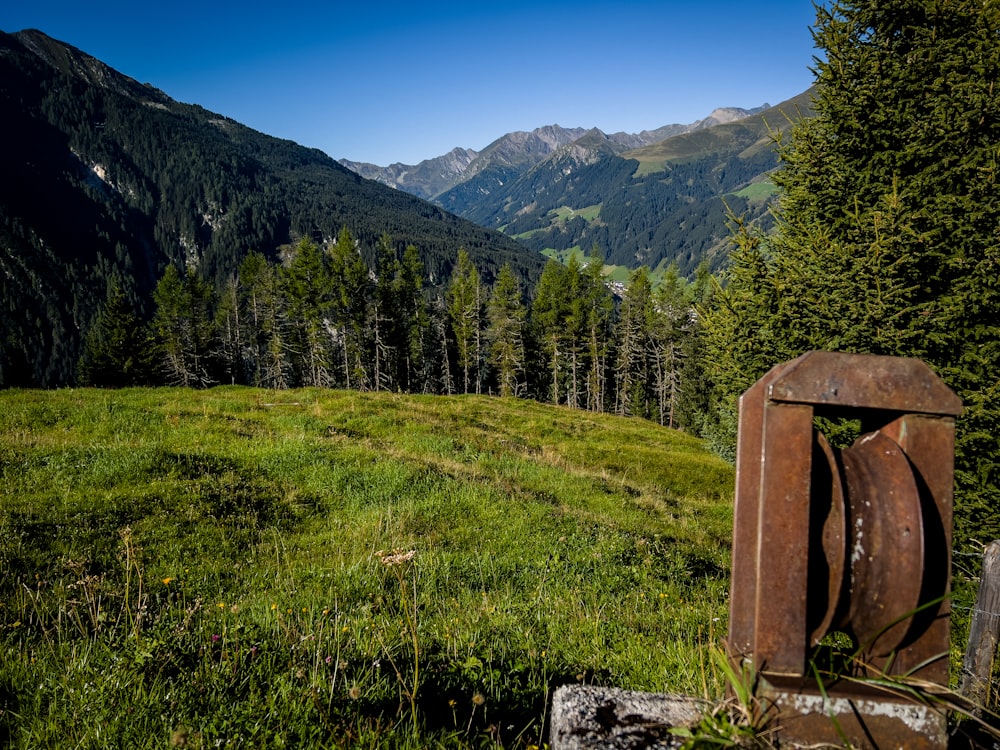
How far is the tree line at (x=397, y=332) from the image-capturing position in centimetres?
4794

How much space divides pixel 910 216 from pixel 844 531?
24.0 ft

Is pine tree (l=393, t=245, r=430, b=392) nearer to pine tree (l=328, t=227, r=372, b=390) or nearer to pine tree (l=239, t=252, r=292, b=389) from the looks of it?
pine tree (l=328, t=227, r=372, b=390)

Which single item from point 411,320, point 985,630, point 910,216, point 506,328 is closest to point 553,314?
point 506,328

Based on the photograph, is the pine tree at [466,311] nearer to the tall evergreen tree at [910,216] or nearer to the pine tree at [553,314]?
the pine tree at [553,314]

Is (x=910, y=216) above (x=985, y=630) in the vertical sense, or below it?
above

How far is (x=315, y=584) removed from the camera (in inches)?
192

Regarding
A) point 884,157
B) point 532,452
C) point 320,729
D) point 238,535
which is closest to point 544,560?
point 238,535

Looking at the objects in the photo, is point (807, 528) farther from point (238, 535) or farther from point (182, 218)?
point (182, 218)

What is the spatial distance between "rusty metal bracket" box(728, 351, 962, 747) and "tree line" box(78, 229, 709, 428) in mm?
45546

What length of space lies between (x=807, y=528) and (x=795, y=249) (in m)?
8.24

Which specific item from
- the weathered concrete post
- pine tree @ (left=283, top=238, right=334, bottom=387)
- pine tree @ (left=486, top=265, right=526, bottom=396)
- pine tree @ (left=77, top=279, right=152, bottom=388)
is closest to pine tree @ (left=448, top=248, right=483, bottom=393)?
pine tree @ (left=486, top=265, right=526, bottom=396)

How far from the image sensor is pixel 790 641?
1.35m

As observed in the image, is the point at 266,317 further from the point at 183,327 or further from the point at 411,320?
the point at 411,320

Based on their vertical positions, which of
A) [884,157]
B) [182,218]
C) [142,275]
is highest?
[182,218]
